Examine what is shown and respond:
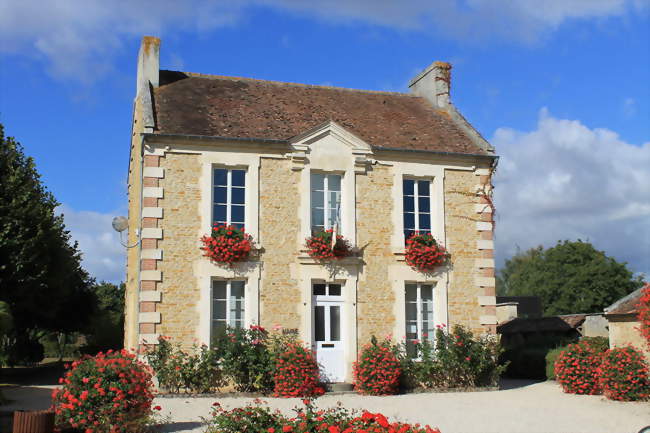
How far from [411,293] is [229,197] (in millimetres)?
4516

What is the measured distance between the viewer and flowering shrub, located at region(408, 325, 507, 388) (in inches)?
572

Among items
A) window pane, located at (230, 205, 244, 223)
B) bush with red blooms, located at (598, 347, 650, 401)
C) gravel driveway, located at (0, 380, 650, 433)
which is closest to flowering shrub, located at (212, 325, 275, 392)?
gravel driveway, located at (0, 380, 650, 433)

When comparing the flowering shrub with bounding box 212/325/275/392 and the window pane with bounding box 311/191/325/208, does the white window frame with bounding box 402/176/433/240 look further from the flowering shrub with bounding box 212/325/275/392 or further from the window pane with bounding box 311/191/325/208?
the flowering shrub with bounding box 212/325/275/392

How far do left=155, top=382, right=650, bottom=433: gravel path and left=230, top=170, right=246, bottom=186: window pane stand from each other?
4439mm

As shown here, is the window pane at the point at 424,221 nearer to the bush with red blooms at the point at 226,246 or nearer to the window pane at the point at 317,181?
the window pane at the point at 317,181

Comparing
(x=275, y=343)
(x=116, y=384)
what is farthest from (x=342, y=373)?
(x=116, y=384)

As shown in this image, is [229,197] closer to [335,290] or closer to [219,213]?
[219,213]

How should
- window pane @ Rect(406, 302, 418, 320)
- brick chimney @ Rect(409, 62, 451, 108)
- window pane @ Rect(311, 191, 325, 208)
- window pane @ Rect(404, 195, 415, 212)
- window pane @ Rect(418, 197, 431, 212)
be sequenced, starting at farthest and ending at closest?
brick chimney @ Rect(409, 62, 451, 108) < window pane @ Rect(418, 197, 431, 212) < window pane @ Rect(404, 195, 415, 212) < window pane @ Rect(406, 302, 418, 320) < window pane @ Rect(311, 191, 325, 208)

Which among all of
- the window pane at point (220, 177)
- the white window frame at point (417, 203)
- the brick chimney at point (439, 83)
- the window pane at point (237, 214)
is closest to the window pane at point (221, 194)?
the window pane at point (220, 177)

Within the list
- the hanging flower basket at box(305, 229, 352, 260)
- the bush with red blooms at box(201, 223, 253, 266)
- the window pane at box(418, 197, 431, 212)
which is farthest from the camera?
the window pane at box(418, 197, 431, 212)

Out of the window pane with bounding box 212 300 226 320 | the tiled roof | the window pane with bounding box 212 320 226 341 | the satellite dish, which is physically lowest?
the window pane with bounding box 212 320 226 341

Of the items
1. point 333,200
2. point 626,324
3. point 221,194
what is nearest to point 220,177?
point 221,194

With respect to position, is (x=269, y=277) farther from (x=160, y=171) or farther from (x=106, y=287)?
(x=106, y=287)

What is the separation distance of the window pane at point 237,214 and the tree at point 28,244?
17.7 feet
